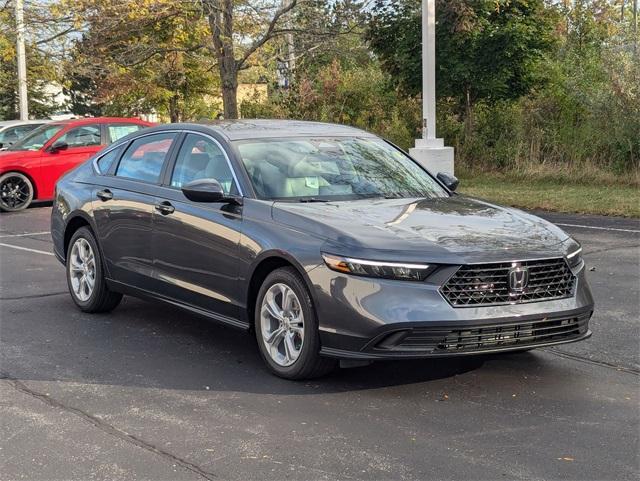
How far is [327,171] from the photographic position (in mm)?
6520

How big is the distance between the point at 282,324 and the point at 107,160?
9.86 feet

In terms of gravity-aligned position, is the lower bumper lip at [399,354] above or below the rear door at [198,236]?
below

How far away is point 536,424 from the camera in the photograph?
4914 mm

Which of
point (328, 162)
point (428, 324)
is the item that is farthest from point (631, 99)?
point (428, 324)

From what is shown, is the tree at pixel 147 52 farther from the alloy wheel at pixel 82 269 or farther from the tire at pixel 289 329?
the tire at pixel 289 329

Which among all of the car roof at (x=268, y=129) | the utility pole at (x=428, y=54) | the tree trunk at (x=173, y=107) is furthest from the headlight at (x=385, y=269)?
the tree trunk at (x=173, y=107)

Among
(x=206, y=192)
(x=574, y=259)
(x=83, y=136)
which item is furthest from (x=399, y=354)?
(x=83, y=136)

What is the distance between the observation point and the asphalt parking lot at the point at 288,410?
4.36 metres

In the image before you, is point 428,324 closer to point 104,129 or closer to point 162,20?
point 104,129

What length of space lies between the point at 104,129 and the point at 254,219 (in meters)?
12.8

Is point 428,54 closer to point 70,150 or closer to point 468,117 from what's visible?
point 468,117

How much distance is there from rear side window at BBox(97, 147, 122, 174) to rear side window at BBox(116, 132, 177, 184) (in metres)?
0.16

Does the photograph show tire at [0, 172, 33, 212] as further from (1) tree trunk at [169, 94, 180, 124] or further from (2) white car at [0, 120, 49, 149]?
(1) tree trunk at [169, 94, 180, 124]

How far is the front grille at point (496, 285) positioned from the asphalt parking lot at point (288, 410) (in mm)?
594
